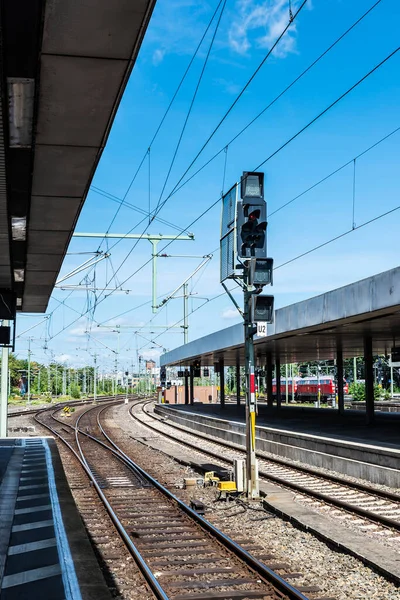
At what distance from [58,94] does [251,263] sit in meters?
7.17

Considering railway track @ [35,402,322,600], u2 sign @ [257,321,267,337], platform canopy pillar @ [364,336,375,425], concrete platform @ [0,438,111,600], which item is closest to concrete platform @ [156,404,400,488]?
platform canopy pillar @ [364,336,375,425]

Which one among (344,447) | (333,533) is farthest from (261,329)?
(344,447)

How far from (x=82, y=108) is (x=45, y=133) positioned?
2.49 feet

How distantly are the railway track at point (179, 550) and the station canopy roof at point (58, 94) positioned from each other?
477 centimetres

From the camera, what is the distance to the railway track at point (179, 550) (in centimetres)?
732

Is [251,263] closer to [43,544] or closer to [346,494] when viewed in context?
[346,494]

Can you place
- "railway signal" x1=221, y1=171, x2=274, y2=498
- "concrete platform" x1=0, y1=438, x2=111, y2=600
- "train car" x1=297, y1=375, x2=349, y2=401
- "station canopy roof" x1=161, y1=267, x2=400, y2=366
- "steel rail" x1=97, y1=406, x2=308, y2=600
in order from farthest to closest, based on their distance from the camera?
"train car" x1=297, y1=375, x2=349, y2=401 < "station canopy roof" x1=161, y1=267, x2=400, y2=366 < "railway signal" x1=221, y1=171, x2=274, y2=498 < "steel rail" x1=97, y1=406, x2=308, y2=600 < "concrete platform" x1=0, y1=438, x2=111, y2=600

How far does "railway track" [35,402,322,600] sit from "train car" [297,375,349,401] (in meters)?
56.4

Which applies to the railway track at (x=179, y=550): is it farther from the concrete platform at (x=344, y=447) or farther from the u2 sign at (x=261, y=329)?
the concrete platform at (x=344, y=447)

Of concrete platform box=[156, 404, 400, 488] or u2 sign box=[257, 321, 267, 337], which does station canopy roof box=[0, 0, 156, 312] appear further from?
concrete platform box=[156, 404, 400, 488]

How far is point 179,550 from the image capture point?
9.14 m

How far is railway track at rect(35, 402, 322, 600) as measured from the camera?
24.0 ft

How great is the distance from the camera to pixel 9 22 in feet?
14.6

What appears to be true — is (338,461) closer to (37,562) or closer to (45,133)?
(37,562)
